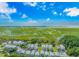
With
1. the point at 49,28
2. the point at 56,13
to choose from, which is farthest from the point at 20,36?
the point at 56,13

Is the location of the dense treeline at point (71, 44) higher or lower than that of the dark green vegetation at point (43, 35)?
lower

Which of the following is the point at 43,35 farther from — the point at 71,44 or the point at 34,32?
the point at 71,44

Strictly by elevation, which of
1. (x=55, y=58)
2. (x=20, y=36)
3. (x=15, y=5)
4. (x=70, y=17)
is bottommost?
(x=55, y=58)

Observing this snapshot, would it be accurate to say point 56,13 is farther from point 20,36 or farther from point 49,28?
point 20,36

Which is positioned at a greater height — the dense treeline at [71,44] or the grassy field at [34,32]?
the grassy field at [34,32]

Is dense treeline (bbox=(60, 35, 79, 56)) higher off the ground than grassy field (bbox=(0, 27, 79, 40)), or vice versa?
grassy field (bbox=(0, 27, 79, 40))

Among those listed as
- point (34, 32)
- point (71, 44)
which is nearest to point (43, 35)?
point (34, 32)

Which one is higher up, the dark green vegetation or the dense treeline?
the dark green vegetation

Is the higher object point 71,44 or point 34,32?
point 34,32
